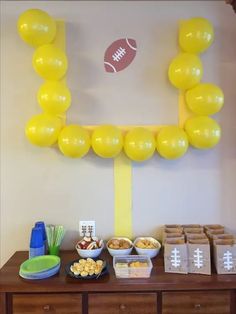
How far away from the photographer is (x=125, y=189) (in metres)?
1.78

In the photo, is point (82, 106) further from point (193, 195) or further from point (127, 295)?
point (127, 295)

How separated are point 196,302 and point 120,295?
0.39m

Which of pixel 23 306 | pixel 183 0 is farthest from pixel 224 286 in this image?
pixel 183 0

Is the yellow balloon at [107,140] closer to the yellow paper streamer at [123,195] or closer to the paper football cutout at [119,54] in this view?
the yellow paper streamer at [123,195]

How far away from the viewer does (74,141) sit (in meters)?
1.57

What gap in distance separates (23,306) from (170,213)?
1.00 metres

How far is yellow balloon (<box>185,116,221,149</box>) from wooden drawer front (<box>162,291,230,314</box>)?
0.81m

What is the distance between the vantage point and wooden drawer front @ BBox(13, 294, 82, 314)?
4.53 ft

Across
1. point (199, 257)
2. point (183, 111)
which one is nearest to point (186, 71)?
point (183, 111)

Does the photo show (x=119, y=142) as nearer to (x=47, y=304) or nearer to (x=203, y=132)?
(x=203, y=132)

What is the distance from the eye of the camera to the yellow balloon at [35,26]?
154 centimetres

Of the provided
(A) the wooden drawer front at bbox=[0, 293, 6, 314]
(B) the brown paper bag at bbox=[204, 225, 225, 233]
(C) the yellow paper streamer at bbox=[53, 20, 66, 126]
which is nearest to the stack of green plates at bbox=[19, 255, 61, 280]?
(A) the wooden drawer front at bbox=[0, 293, 6, 314]

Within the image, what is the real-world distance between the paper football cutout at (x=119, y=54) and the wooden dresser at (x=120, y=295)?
1263 mm

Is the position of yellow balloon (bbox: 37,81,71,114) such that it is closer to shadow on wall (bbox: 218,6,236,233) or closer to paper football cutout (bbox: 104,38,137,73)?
paper football cutout (bbox: 104,38,137,73)
